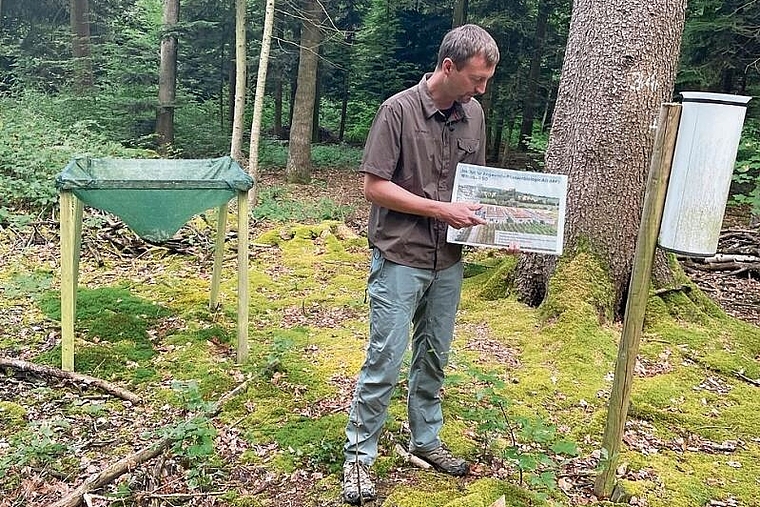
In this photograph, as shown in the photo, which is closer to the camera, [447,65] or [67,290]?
[447,65]

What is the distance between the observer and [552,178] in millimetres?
2416

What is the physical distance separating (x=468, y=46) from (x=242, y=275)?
7.24 feet

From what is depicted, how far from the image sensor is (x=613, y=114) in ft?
13.2

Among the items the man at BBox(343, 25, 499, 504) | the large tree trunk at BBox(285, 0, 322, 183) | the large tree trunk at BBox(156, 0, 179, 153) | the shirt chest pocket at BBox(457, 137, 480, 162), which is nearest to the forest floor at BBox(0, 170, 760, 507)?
the man at BBox(343, 25, 499, 504)

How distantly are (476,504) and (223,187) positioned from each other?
226 centimetres

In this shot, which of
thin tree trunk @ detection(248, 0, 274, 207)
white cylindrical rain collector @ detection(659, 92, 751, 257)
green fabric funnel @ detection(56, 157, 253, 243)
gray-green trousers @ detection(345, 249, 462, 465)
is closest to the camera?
white cylindrical rain collector @ detection(659, 92, 751, 257)

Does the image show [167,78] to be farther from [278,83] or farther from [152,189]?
[152,189]

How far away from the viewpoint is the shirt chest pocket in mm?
2395

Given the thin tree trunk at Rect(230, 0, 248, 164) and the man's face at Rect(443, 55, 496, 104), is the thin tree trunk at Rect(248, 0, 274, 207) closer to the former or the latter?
the thin tree trunk at Rect(230, 0, 248, 164)

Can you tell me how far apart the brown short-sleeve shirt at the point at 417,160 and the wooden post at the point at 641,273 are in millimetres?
673

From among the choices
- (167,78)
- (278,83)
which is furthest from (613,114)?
(278,83)

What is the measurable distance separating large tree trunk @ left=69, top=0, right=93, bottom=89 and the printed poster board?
13.8m

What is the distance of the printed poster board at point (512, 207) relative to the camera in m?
2.35

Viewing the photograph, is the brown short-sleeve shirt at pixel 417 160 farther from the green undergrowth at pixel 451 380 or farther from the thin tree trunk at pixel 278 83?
the thin tree trunk at pixel 278 83
